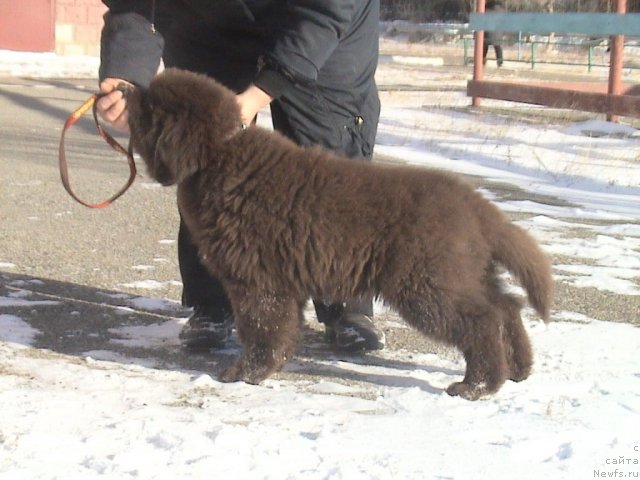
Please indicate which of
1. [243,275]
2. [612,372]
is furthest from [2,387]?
[612,372]

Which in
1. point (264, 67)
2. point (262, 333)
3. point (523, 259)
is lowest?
point (262, 333)

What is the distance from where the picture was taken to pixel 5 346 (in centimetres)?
405

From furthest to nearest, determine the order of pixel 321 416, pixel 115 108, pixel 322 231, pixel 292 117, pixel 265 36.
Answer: pixel 292 117
pixel 265 36
pixel 115 108
pixel 322 231
pixel 321 416

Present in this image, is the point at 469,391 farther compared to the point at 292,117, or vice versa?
the point at 292,117

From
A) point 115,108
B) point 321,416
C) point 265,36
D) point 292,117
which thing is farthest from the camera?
point 292,117

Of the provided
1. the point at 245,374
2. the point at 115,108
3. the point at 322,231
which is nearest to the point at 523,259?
the point at 322,231

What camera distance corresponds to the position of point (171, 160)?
11.7 ft

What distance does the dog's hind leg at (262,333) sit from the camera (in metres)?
3.64

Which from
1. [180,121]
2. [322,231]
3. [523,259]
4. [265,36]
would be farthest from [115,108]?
[523,259]

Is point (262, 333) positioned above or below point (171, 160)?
below

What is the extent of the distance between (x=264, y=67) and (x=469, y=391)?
1.41 m

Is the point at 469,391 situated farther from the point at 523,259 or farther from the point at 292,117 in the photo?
the point at 292,117

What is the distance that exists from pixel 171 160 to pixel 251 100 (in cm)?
39

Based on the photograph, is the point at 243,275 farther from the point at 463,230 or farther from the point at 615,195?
the point at 615,195
